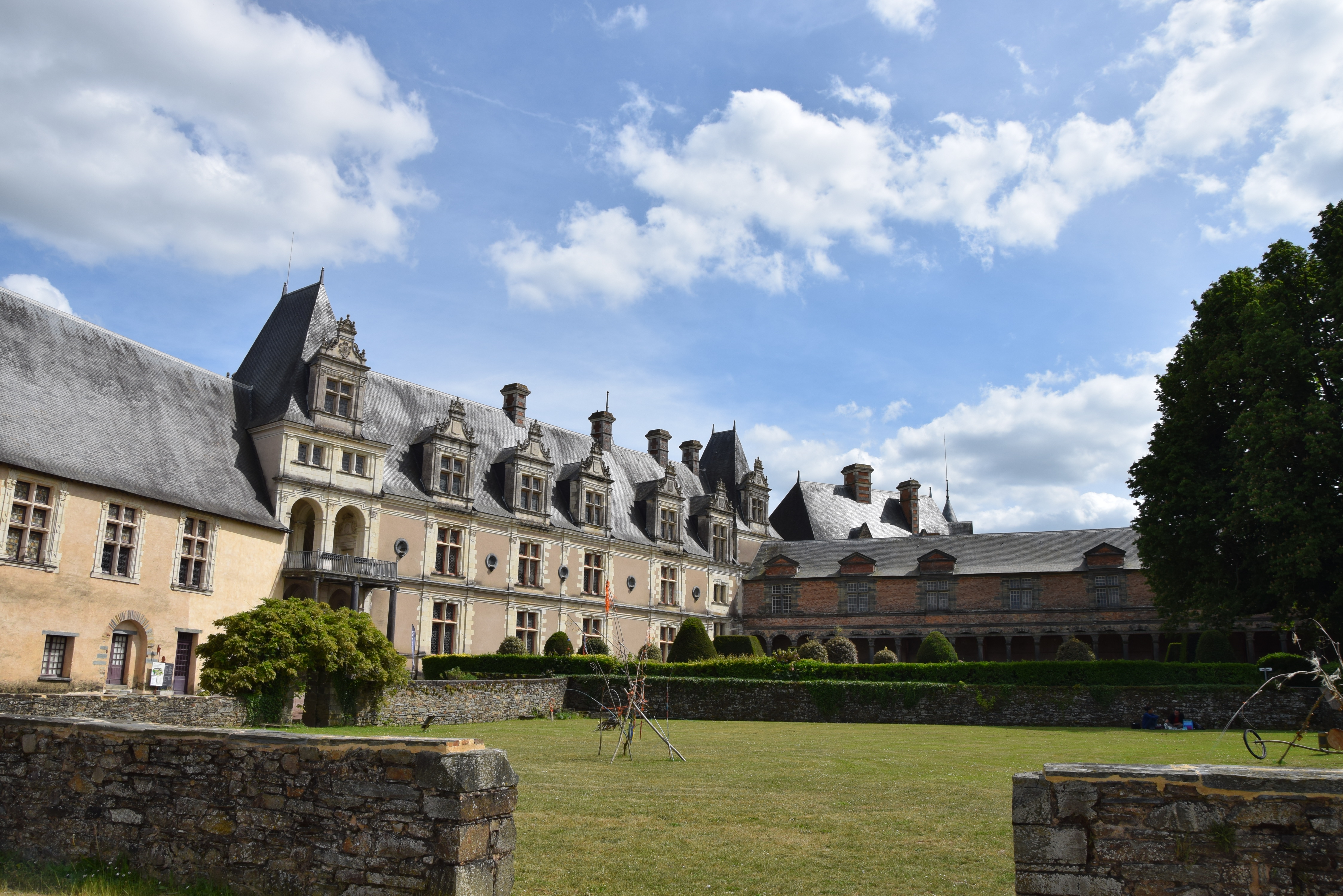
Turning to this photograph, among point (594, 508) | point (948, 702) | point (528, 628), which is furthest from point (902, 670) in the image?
point (594, 508)

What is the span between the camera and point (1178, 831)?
5660 millimetres

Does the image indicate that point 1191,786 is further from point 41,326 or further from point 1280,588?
point 41,326

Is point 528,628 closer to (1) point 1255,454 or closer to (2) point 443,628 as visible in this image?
(2) point 443,628

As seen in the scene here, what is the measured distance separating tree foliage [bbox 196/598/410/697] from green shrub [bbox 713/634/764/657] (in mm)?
17450

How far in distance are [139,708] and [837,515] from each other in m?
43.4

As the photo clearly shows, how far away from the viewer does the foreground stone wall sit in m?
5.46

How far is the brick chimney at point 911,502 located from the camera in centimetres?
5912

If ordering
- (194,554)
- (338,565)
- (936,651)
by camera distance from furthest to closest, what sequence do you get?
1. (936,651)
2. (338,565)
3. (194,554)

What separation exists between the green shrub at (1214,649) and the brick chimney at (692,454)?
95.3 ft

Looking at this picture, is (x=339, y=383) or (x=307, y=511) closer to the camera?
(x=339, y=383)

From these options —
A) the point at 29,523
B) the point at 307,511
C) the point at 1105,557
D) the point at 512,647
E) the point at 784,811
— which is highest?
the point at 307,511

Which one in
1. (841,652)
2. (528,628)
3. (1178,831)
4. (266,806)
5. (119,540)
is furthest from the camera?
(528,628)

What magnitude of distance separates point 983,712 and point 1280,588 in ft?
27.4

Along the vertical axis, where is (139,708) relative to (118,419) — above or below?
below
